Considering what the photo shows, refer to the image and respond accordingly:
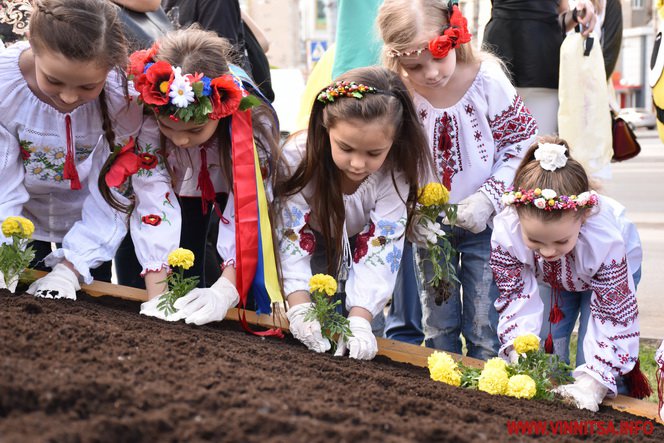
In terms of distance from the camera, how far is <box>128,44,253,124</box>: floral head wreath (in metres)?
2.94

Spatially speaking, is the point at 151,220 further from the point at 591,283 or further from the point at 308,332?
the point at 591,283

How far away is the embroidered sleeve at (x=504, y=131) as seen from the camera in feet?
11.3

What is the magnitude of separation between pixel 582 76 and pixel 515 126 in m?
1.20

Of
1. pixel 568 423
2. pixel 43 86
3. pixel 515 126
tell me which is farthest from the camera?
pixel 515 126

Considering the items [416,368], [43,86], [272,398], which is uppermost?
[43,86]

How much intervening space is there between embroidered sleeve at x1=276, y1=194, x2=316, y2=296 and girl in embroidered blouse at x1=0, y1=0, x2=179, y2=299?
411mm

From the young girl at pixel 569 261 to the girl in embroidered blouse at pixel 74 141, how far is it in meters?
1.27

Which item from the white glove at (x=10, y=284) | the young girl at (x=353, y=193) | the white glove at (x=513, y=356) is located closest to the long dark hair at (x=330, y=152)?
the young girl at (x=353, y=193)

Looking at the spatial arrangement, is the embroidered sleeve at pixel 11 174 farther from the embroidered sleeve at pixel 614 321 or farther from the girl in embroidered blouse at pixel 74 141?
the embroidered sleeve at pixel 614 321

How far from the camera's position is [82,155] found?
332 centimetres

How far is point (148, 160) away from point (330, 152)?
69 centimetres

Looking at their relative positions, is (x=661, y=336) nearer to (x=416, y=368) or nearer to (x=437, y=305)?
(x=437, y=305)

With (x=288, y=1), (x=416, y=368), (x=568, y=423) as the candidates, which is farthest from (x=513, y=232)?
(x=288, y=1)

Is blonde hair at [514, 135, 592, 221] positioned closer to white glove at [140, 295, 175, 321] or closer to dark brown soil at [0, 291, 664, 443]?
dark brown soil at [0, 291, 664, 443]
